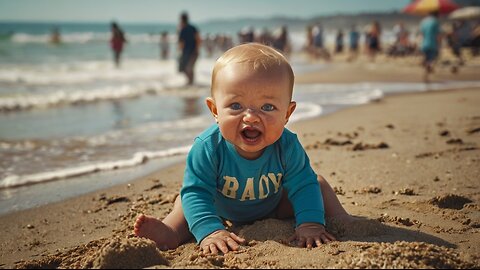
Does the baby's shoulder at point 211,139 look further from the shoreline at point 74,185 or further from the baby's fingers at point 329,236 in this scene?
the shoreline at point 74,185

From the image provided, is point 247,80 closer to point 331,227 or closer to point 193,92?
point 331,227

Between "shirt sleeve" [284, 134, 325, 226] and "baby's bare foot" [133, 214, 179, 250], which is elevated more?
"shirt sleeve" [284, 134, 325, 226]

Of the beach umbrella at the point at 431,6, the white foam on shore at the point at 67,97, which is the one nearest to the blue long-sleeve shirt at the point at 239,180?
the white foam on shore at the point at 67,97

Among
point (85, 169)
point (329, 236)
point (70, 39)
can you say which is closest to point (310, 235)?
point (329, 236)

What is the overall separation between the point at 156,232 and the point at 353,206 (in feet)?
4.15

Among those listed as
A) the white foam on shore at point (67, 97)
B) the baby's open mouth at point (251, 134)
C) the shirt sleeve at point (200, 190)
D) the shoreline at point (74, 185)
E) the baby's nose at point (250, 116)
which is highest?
the baby's nose at point (250, 116)

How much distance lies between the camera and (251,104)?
223cm

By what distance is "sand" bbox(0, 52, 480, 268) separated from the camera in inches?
75.8

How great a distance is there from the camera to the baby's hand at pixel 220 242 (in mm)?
2160

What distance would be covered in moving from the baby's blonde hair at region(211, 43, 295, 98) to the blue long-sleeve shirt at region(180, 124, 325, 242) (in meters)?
0.33

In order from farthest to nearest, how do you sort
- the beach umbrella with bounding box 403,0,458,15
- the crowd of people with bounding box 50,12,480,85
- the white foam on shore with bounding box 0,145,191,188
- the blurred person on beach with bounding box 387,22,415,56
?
the blurred person on beach with bounding box 387,22,415,56 < the beach umbrella with bounding box 403,0,458,15 < the crowd of people with bounding box 50,12,480,85 < the white foam on shore with bounding box 0,145,191,188

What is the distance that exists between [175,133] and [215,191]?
10.8 ft

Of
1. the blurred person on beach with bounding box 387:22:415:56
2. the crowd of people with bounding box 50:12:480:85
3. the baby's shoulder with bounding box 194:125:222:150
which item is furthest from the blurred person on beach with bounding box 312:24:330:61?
the baby's shoulder with bounding box 194:125:222:150

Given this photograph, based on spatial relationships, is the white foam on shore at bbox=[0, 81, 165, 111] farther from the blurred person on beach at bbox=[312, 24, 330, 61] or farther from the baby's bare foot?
the blurred person on beach at bbox=[312, 24, 330, 61]
